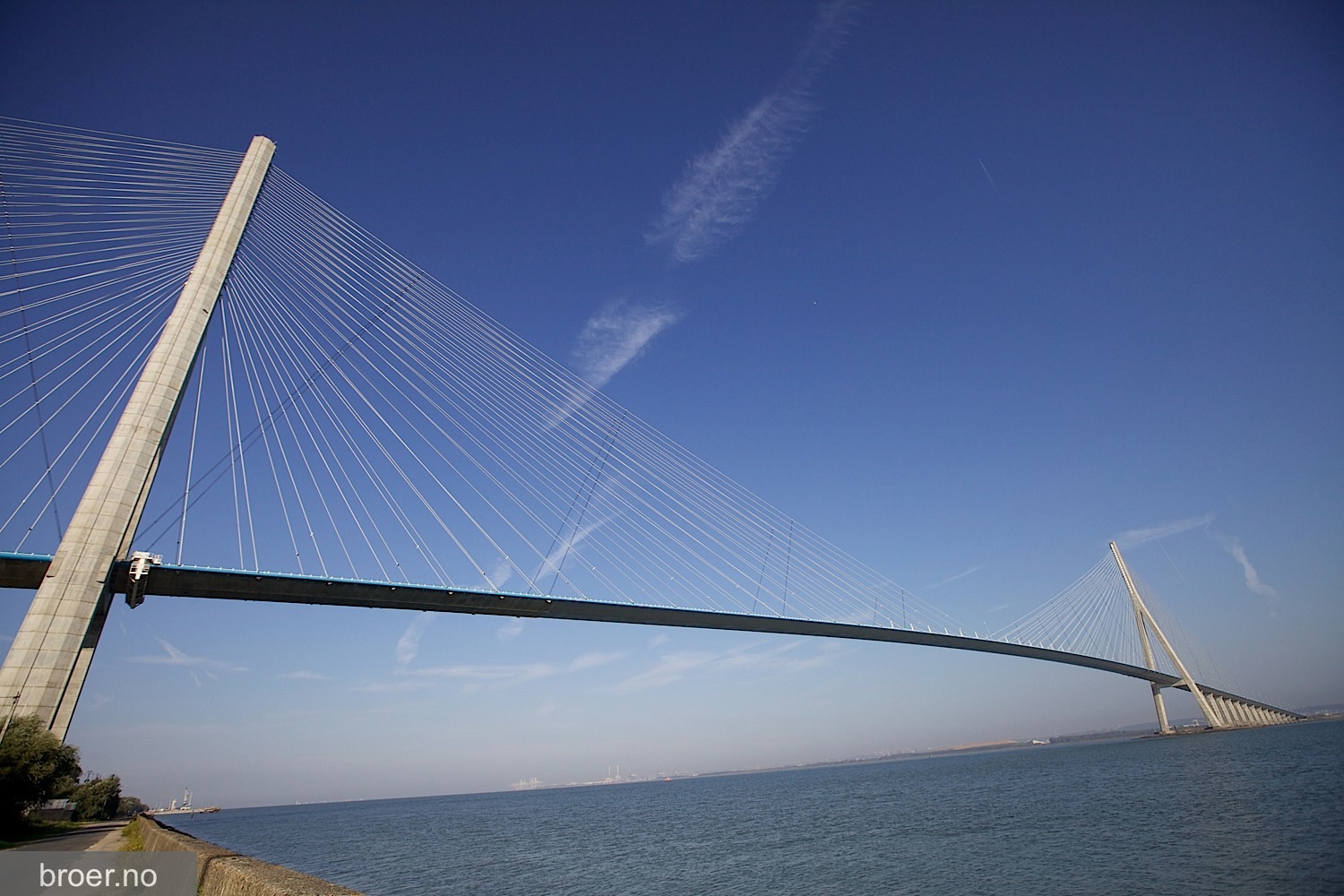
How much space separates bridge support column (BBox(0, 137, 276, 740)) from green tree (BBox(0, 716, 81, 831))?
305mm

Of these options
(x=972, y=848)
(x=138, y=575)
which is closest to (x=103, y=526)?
(x=138, y=575)

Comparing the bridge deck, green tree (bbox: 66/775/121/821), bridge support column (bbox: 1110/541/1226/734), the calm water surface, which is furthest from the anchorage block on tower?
bridge support column (bbox: 1110/541/1226/734)

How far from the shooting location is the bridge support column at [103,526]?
12.4 m

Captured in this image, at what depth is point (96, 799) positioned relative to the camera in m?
33.0

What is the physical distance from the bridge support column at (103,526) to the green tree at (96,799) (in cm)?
A: 2530

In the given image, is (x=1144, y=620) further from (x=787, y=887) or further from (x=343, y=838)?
(x=343, y=838)

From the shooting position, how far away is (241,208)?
676 inches

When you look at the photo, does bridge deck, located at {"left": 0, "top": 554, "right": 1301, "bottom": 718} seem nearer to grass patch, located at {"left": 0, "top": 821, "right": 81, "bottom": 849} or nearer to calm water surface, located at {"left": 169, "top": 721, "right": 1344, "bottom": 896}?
grass patch, located at {"left": 0, "top": 821, "right": 81, "bottom": 849}

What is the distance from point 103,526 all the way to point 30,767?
4662 millimetres

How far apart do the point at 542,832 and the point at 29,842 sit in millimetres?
26584

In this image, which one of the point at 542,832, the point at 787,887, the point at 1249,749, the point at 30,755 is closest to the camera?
the point at 30,755

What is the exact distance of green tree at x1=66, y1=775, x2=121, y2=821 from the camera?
3138 cm

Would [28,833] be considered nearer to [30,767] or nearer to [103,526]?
[30,767]

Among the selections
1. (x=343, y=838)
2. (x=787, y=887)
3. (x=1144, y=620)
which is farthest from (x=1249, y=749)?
(x=343, y=838)
